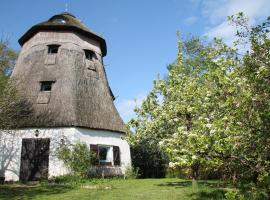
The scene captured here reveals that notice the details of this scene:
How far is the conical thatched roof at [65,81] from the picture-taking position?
2455 centimetres

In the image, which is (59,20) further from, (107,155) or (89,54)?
(107,155)

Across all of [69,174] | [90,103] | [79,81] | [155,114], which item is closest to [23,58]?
[79,81]

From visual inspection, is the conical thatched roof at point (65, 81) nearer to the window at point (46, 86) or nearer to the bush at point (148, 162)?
the window at point (46, 86)

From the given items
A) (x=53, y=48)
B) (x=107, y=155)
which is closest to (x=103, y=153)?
(x=107, y=155)

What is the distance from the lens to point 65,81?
26734 mm

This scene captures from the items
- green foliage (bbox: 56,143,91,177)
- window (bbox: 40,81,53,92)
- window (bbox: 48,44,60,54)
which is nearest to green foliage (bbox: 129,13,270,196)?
green foliage (bbox: 56,143,91,177)

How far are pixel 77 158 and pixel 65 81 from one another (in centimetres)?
759

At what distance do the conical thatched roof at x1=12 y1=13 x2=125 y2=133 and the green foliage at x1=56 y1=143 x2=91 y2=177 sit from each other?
191cm

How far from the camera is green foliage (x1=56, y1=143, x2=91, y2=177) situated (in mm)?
22031

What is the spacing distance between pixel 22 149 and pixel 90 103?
653 cm

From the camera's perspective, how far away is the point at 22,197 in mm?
13992

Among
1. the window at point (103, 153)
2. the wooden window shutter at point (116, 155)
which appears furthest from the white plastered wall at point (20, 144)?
the wooden window shutter at point (116, 155)

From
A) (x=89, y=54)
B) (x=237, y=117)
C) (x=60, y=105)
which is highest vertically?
(x=89, y=54)

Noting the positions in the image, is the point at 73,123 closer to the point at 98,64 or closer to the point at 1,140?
the point at 1,140
